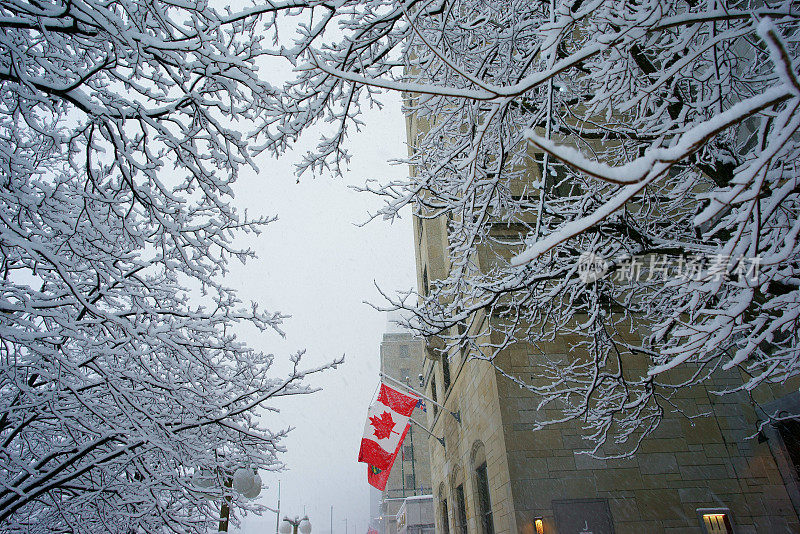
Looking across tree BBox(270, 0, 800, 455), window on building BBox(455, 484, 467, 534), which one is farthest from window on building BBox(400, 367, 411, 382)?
tree BBox(270, 0, 800, 455)

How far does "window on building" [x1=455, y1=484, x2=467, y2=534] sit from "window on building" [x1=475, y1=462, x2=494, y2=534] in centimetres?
219

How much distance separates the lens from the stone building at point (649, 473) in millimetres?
7035

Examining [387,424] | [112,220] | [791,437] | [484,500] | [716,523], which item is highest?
[112,220]

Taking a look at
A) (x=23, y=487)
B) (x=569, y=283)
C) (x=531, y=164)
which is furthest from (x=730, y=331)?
(x=531, y=164)

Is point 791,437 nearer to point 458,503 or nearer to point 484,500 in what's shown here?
point 484,500

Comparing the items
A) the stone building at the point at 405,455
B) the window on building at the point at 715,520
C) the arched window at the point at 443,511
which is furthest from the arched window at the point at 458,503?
the stone building at the point at 405,455

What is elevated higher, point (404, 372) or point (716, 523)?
point (404, 372)

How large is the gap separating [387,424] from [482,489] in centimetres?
316

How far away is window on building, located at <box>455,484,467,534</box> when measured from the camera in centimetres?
1152

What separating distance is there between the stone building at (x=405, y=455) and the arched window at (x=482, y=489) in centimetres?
2198

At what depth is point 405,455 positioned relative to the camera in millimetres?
42469

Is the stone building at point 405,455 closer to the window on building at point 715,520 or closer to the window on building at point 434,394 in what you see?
the window on building at point 434,394

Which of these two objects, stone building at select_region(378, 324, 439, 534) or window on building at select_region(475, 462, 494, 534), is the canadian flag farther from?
stone building at select_region(378, 324, 439, 534)

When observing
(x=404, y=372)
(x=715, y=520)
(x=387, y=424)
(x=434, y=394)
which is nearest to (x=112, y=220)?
(x=387, y=424)
